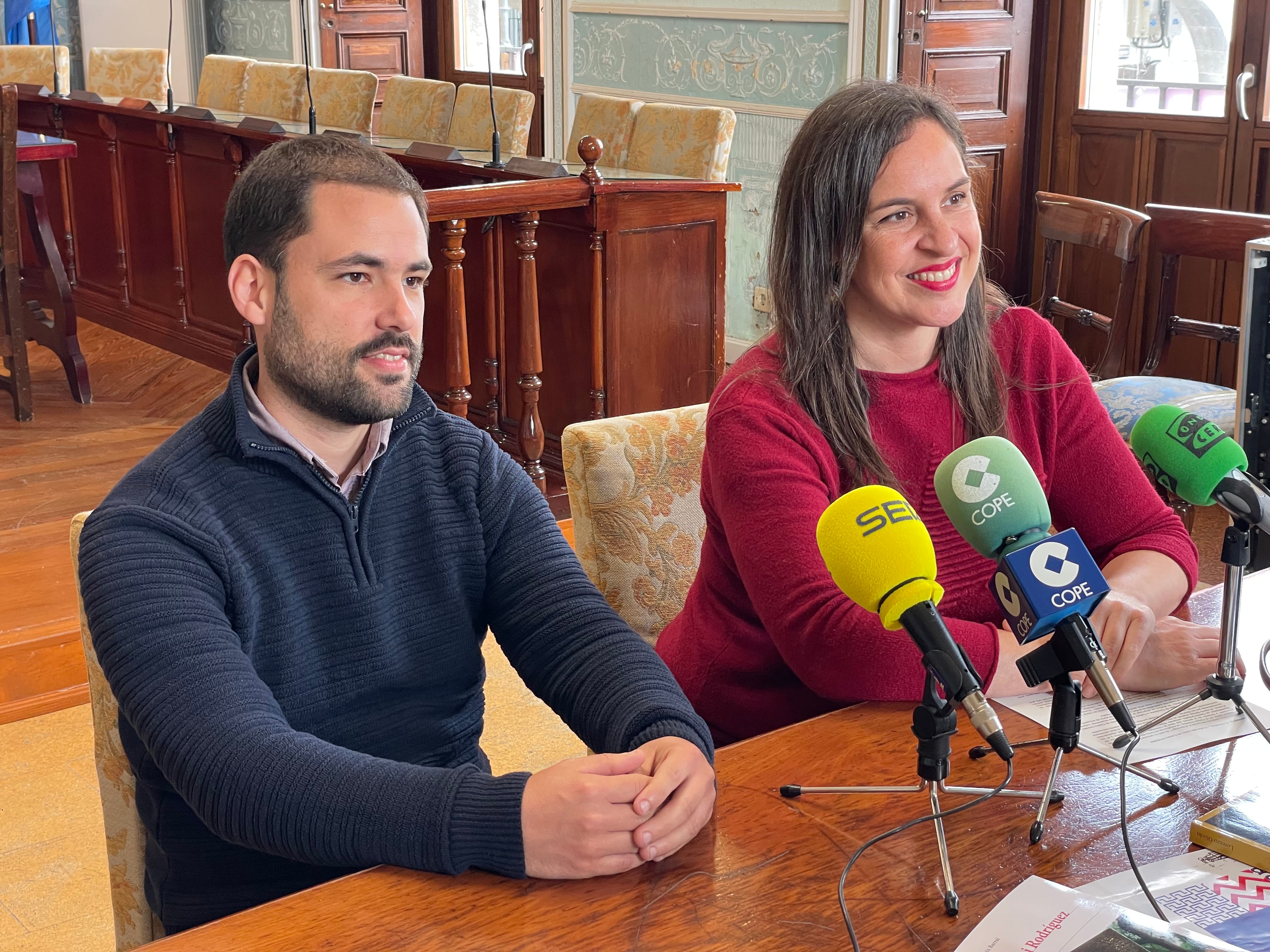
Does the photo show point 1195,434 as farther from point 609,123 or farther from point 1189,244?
point 609,123

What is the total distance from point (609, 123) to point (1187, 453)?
4.03 metres

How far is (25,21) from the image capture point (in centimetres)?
902

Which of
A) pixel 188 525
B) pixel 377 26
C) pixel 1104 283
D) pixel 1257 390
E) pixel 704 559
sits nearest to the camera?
pixel 188 525

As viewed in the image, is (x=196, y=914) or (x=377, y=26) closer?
(x=196, y=914)

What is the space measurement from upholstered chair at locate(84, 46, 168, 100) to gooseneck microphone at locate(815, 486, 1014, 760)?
6.78 metres

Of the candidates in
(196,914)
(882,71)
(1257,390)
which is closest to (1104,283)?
(882,71)

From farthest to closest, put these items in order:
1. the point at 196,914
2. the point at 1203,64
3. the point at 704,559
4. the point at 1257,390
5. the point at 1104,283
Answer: the point at 1104,283
the point at 1203,64
the point at 1257,390
the point at 704,559
the point at 196,914

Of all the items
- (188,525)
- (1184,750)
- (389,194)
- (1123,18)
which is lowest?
(1184,750)

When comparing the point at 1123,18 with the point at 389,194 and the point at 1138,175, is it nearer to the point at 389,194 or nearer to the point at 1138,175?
the point at 1138,175

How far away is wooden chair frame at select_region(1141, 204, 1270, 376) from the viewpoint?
10.7ft

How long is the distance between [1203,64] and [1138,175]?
411mm

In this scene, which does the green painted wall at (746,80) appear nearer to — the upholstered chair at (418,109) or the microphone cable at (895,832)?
the upholstered chair at (418,109)

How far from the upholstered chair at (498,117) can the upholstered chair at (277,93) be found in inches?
35.4

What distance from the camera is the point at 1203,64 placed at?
15.1 ft
